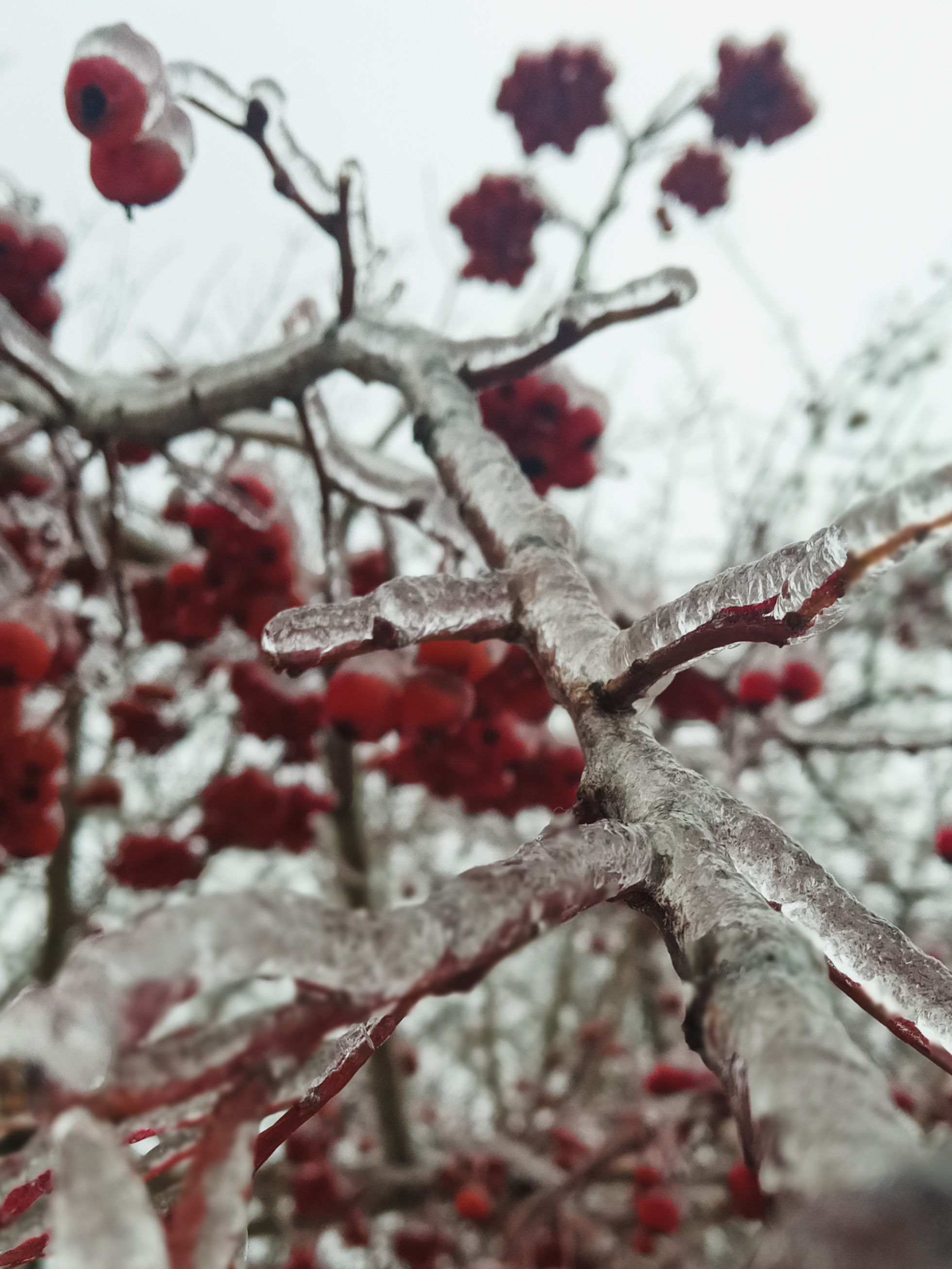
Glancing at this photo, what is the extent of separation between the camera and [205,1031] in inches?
14.0

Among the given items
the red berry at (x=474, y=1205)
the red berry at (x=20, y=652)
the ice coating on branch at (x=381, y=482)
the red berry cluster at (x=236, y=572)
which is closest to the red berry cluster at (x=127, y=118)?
the ice coating on branch at (x=381, y=482)

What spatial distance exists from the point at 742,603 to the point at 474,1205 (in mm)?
3274

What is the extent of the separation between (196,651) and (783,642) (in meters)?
2.01

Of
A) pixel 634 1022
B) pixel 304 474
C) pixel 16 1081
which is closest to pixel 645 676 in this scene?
pixel 16 1081

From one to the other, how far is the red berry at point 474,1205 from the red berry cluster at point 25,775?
2.08m

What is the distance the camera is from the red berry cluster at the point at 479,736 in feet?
4.86

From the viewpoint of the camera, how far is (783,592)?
515 mm

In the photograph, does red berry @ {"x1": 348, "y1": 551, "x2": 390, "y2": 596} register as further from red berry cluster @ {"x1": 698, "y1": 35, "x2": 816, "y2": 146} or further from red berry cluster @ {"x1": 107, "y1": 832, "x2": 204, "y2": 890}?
red berry cluster @ {"x1": 698, "y1": 35, "x2": 816, "y2": 146}

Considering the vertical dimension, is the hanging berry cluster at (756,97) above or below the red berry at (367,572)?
above

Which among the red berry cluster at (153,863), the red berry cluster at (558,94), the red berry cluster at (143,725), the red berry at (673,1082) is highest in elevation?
the red berry cluster at (558,94)

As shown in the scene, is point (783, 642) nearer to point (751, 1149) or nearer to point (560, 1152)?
point (751, 1149)

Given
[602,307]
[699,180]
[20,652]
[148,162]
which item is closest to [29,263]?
[148,162]

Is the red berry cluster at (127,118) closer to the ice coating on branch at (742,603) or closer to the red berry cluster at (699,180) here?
the ice coating on branch at (742,603)

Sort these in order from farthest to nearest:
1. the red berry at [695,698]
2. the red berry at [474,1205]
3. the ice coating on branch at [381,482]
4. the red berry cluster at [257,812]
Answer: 1. the red berry at [474,1205]
2. the red berry cluster at [257,812]
3. the red berry at [695,698]
4. the ice coating on branch at [381,482]
